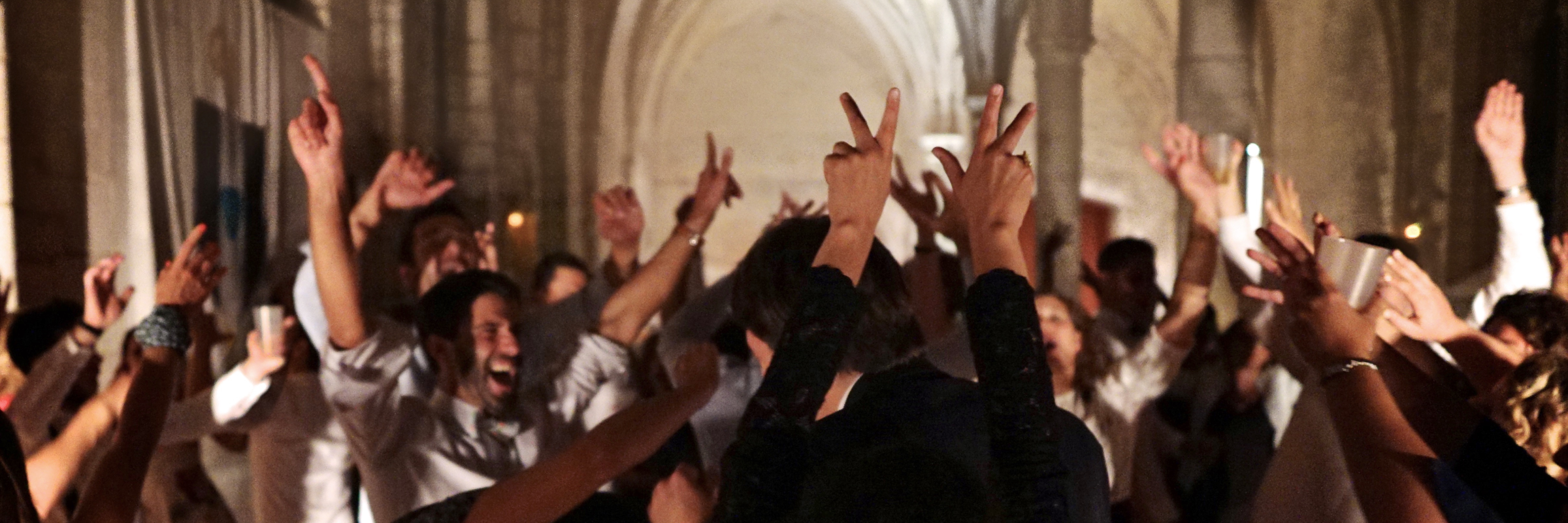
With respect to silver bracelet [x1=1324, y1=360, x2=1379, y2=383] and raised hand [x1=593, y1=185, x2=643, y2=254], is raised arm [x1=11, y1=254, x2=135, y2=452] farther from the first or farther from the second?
silver bracelet [x1=1324, y1=360, x2=1379, y2=383]

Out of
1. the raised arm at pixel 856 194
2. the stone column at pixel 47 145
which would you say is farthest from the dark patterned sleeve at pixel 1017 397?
the stone column at pixel 47 145

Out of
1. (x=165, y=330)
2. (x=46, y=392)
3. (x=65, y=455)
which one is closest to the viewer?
(x=165, y=330)

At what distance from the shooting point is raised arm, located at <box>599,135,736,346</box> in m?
2.72

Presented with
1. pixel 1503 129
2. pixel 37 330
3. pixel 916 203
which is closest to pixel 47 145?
pixel 37 330

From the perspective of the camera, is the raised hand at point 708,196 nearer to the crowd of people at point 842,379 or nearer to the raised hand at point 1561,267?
the crowd of people at point 842,379

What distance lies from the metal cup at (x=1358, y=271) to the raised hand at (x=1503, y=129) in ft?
5.90

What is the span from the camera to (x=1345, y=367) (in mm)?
1556

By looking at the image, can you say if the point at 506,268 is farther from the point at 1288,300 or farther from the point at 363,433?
the point at 1288,300

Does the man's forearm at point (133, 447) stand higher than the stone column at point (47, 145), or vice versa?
the stone column at point (47, 145)

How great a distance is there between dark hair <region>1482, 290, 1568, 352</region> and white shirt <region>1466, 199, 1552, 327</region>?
2.86ft

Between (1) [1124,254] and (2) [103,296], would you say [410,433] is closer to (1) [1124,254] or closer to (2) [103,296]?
(2) [103,296]

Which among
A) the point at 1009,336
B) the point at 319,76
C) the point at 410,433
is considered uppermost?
the point at 319,76

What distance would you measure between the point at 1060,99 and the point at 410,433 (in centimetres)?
689

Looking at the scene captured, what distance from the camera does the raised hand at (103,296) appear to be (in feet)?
7.90
